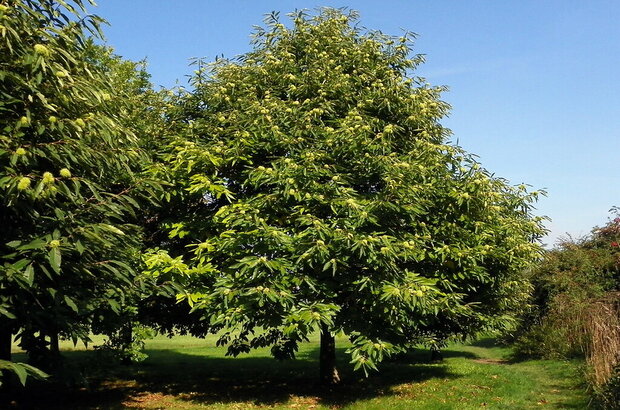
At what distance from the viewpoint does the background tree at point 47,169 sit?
20.5 ft

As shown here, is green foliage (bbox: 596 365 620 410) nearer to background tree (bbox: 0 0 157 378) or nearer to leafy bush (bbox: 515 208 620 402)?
leafy bush (bbox: 515 208 620 402)

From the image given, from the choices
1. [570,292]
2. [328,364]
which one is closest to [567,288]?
[570,292]

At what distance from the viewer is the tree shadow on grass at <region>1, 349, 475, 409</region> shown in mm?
13617

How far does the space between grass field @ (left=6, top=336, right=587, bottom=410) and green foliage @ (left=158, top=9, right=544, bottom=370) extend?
1488 millimetres

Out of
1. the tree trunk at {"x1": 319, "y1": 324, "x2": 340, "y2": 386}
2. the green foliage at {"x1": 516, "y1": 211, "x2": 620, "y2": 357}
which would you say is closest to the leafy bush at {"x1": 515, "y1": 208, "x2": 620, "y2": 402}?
the green foliage at {"x1": 516, "y1": 211, "x2": 620, "y2": 357}

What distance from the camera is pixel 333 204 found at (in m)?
11.4

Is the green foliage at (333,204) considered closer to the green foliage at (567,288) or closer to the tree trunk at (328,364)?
the tree trunk at (328,364)

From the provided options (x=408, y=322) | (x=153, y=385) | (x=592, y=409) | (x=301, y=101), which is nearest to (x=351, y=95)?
(x=301, y=101)

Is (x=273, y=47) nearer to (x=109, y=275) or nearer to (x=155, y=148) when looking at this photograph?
(x=155, y=148)

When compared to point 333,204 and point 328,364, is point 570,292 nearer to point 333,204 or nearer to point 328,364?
point 328,364

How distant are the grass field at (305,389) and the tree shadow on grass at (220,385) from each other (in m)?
0.03

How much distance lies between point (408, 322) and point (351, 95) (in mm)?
6622

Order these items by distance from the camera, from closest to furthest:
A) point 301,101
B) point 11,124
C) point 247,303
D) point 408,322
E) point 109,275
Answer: point 11,124
point 109,275
point 247,303
point 408,322
point 301,101

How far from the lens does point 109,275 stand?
8.55 metres
